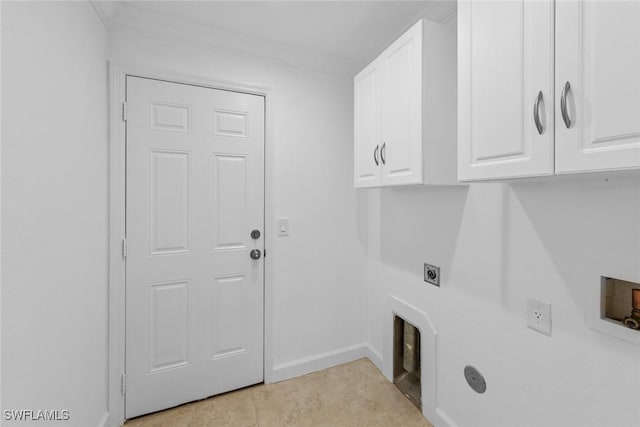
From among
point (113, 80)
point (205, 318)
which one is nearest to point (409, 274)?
point (205, 318)

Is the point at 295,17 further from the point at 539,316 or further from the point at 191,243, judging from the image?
the point at 539,316

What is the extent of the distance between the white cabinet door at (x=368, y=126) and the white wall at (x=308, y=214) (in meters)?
0.43

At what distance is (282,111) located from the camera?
2.04 m

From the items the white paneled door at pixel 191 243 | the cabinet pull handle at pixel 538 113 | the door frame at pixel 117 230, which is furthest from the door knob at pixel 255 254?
the cabinet pull handle at pixel 538 113

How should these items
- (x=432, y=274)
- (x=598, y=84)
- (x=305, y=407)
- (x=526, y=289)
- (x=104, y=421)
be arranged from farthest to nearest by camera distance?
(x=305, y=407) < (x=432, y=274) < (x=104, y=421) < (x=526, y=289) < (x=598, y=84)

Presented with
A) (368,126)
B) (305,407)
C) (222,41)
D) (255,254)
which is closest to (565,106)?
(368,126)

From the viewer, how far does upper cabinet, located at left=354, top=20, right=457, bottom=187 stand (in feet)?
4.29

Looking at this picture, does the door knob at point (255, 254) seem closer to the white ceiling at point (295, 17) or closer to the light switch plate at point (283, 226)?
the light switch plate at point (283, 226)

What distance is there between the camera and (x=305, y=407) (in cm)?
181

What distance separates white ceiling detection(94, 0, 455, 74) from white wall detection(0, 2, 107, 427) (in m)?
0.32

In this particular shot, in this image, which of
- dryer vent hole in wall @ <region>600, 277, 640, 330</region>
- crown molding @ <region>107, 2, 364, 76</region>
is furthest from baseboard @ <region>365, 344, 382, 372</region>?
crown molding @ <region>107, 2, 364, 76</region>

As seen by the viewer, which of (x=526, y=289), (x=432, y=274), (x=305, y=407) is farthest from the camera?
(x=305, y=407)

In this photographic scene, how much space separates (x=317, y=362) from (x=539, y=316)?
1572 millimetres

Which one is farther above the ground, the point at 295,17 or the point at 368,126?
the point at 295,17
